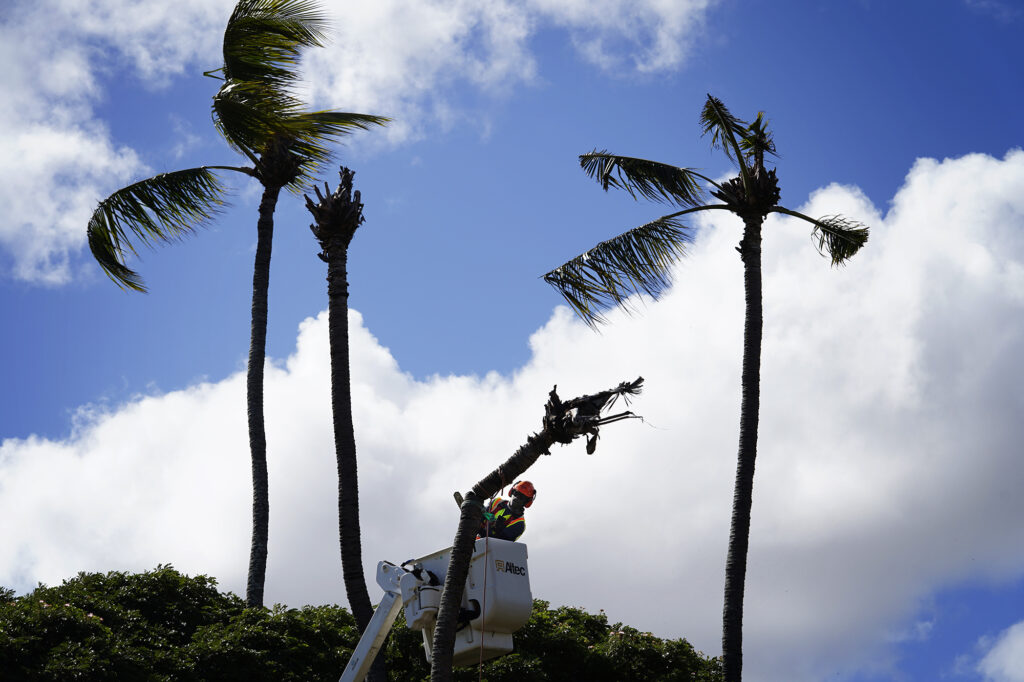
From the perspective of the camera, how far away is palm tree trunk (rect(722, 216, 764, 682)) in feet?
45.1

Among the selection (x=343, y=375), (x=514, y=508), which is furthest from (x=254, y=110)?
(x=514, y=508)

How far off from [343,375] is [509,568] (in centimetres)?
627

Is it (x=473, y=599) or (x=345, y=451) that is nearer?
(x=473, y=599)

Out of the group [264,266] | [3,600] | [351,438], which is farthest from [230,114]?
[3,600]

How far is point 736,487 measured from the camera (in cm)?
1442

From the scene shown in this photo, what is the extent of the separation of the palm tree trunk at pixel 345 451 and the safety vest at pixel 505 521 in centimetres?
413

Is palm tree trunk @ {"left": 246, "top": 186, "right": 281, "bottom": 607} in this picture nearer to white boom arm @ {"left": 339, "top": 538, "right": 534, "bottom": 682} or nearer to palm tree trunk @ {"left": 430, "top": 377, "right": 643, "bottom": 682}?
white boom arm @ {"left": 339, "top": 538, "right": 534, "bottom": 682}

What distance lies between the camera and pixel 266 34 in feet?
55.5

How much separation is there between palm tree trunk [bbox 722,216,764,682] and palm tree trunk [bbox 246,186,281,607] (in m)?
7.52

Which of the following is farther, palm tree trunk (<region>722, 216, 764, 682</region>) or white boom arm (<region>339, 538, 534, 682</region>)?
palm tree trunk (<region>722, 216, 764, 682</region>)

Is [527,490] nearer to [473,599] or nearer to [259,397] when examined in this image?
[473,599]

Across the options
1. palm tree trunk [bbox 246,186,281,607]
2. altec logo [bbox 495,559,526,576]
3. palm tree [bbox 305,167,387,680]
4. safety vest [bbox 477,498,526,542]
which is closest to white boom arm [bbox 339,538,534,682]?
altec logo [bbox 495,559,526,576]

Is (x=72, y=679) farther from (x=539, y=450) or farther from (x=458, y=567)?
(x=539, y=450)

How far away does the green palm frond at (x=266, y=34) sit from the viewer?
16.8 metres
